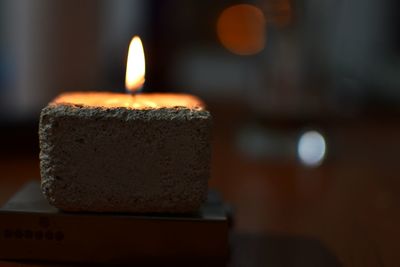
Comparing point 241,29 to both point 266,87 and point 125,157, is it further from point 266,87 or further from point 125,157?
point 125,157

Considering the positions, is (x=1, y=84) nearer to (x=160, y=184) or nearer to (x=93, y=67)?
(x=93, y=67)

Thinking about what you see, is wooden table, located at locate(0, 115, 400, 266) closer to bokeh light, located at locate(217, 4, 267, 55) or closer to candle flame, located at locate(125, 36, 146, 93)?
candle flame, located at locate(125, 36, 146, 93)

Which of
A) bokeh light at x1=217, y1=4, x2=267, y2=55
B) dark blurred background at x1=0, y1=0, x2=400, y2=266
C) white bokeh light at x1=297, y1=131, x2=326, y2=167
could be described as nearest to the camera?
dark blurred background at x1=0, y1=0, x2=400, y2=266

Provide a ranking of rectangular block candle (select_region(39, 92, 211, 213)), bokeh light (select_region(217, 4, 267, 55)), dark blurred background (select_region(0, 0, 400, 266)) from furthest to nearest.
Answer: bokeh light (select_region(217, 4, 267, 55)) < dark blurred background (select_region(0, 0, 400, 266)) < rectangular block candle (select_region(39, 92, 211, 213))

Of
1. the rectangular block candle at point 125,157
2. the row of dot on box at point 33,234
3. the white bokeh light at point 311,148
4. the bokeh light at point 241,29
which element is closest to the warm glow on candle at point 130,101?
the rectangular block candle at point 125,157

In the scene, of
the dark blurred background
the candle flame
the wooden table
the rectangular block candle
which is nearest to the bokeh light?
the dark blurred background

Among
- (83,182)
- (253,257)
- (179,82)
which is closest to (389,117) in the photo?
(179,82)

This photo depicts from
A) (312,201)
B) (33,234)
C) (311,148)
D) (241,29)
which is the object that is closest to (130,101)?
(33,234)

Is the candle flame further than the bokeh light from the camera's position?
No
